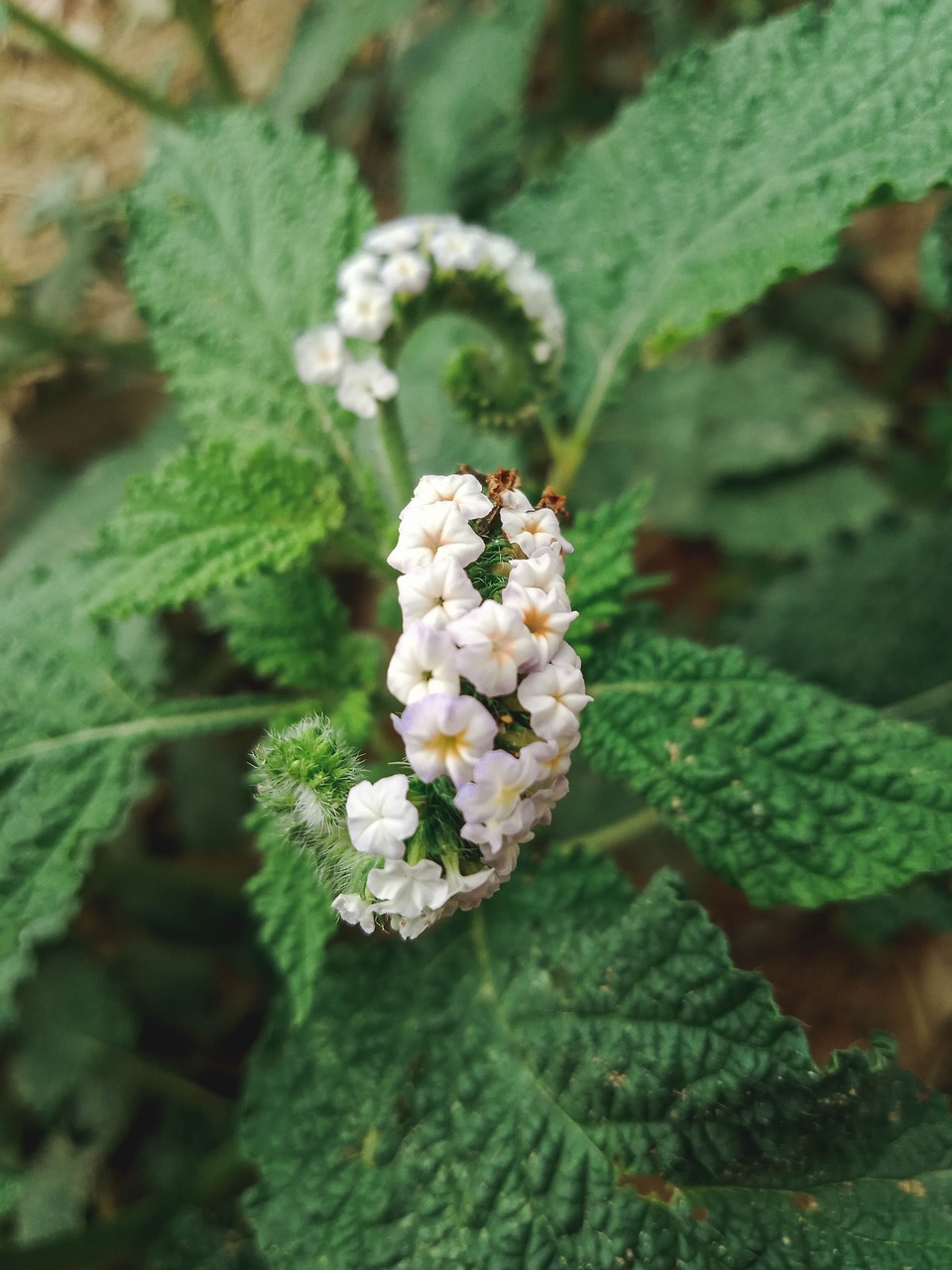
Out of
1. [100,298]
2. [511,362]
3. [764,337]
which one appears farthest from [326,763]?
[100,298]

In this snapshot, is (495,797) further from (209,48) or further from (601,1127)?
(209,48)

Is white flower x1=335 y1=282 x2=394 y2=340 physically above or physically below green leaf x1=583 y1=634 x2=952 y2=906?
above

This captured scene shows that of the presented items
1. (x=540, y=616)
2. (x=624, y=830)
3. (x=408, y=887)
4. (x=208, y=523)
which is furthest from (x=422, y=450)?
(x=408, y=887)

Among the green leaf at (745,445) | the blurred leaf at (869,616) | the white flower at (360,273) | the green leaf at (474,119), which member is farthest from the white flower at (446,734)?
the green leaf at (474,119)

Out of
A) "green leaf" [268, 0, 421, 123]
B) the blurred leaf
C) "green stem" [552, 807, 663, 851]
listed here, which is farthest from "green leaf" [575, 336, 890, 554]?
"green leaf" [268, 0, 421, 123]

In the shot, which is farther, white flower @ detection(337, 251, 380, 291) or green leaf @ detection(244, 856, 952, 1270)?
white flower @ detection(337, 251, 380, 291)

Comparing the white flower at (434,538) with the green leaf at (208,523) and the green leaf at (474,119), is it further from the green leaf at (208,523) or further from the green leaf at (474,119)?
the green leaf at (474,119)

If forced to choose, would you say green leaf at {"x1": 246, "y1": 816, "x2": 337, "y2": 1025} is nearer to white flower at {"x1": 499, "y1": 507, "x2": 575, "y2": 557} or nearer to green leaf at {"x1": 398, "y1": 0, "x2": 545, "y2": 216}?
white flower at {"x1": 499, "y1": 507, "x2": 575, "y2": 557}
